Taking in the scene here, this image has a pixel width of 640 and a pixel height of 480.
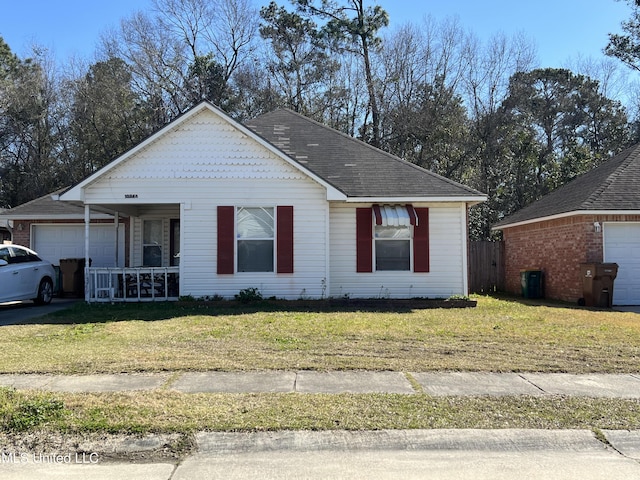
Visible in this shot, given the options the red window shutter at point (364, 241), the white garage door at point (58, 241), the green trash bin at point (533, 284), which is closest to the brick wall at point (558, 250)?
the green trash bin at point (533, 284)

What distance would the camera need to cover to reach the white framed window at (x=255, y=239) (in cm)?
1320

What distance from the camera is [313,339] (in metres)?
8.77

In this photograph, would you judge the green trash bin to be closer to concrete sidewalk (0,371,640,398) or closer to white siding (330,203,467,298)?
white siding (330,203,467,298)

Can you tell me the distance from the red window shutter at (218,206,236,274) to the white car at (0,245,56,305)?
4.69 meters

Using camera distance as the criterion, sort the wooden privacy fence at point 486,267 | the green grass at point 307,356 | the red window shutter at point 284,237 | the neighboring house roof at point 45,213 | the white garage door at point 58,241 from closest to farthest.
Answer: the green grass at point 307,356, the red window shutter at point 284,237, the neighboring house roof at point 45,213, the white garage door at point 58,241, the wooden privacy fence at point 486,267

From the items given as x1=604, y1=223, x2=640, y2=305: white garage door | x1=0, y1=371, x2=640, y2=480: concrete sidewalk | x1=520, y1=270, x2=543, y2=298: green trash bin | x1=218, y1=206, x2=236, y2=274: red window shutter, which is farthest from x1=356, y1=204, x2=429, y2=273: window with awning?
x1=0, y1=371, x2=640, y2=480: concrete sidewalk

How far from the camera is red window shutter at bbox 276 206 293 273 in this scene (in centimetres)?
1308

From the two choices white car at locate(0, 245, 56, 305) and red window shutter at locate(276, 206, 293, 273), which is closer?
white car at locate(0, 245, 56, 305)

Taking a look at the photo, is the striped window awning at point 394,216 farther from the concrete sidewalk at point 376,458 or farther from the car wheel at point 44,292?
the concrete sidewalk at point 376,458

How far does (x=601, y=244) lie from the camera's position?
48.5ft

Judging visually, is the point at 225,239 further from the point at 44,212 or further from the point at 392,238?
the point at 44,212

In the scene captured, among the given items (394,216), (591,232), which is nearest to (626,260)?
(591,232)

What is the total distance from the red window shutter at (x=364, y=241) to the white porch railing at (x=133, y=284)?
182 inches

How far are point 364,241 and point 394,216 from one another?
3.35 feet
